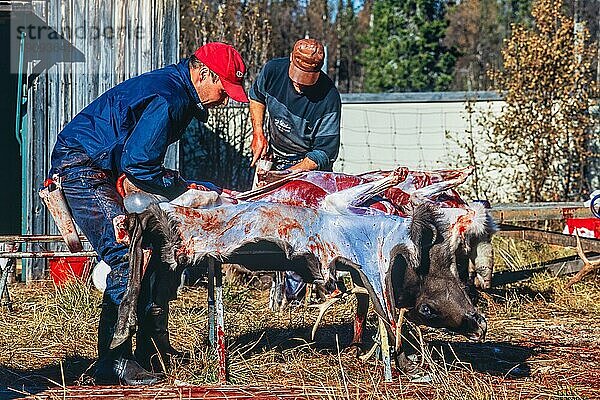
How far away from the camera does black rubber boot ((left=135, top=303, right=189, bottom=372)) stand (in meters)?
5.61

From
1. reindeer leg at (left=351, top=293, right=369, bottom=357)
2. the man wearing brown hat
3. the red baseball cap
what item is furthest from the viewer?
the man wearing brown hat

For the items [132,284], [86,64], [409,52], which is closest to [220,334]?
[132,284]

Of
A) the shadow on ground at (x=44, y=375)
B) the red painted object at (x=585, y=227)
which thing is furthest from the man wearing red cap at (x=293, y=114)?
the red painted object at (x=585, y=227)

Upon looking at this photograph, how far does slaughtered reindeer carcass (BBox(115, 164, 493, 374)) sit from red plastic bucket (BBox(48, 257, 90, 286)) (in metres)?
3.98

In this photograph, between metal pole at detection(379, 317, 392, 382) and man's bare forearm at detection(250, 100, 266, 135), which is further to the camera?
man's bare forearm at detection(250, 100, 266, 135)

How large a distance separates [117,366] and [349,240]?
1.49 meters

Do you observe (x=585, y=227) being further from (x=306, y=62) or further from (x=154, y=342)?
(x=154, y=342)

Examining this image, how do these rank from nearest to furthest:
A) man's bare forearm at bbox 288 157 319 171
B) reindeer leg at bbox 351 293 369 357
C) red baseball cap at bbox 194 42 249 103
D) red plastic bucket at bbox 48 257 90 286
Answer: red baseball cap at bbox 194 42 249 103 < reindeer leg at bbox 351 293 369 357 < man's bare forearm at bbox 288 157 319 171 < red plastic bucket at bbox 48 257 90 286

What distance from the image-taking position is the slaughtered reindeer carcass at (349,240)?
5031mm

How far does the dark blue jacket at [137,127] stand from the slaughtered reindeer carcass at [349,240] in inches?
10.8

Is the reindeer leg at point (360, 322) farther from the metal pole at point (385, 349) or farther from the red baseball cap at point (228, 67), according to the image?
the red baseball cap at point (228, 67)

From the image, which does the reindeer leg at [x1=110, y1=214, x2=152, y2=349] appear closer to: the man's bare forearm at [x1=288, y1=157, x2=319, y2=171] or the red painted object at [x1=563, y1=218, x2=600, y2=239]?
the man's bare forearm at [x1=288, y1=157, x2=319, y2=171]

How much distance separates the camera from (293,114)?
7.51m

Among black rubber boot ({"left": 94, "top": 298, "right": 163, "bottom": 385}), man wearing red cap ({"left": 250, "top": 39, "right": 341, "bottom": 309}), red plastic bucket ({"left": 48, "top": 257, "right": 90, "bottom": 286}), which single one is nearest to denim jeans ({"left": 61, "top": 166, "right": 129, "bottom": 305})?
black rubber boot ({"left": 94, "top": 298, "right": 163, "bottom": 385})
